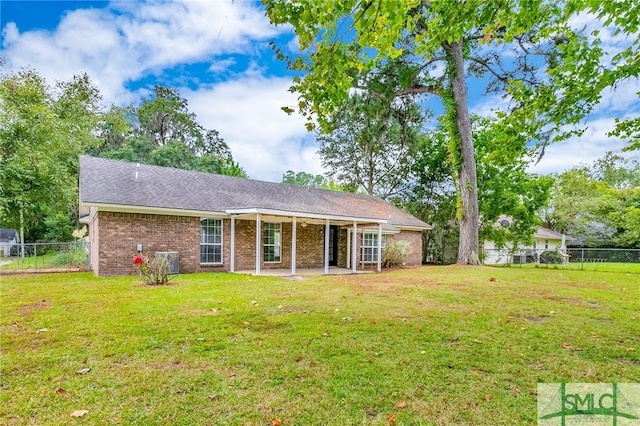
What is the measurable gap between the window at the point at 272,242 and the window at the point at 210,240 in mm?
2069

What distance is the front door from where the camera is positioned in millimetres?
18266

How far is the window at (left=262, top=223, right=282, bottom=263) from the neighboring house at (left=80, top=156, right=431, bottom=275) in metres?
0.04

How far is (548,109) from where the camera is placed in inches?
225

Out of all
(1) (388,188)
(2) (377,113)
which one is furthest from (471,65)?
(1) (388,188)

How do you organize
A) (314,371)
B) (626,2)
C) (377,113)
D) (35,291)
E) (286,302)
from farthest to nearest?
(377,113) < (35,291) < (286,302) < (626,2) < (314,371)

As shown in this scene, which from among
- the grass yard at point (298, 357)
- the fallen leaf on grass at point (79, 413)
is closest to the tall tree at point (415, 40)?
the grass yard at point (298, 357)

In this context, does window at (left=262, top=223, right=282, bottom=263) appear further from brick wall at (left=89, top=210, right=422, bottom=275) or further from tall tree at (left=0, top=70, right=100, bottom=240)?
tall tree at (left=0, top=70, right=100, bottom=240)

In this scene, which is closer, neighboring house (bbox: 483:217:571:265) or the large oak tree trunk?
the large oak tree trunk

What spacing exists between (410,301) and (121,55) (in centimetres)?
1344

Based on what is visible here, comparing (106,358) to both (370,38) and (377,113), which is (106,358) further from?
(377,113)

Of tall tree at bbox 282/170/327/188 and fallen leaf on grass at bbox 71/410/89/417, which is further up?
tall tree at bbox 282/170/327/188

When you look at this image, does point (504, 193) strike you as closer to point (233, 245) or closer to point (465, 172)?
point (465, 172)

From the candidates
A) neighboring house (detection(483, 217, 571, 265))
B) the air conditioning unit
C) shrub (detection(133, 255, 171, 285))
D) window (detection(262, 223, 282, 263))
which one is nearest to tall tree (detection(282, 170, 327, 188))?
neighboring house (detection(483, 217, 571, 265))

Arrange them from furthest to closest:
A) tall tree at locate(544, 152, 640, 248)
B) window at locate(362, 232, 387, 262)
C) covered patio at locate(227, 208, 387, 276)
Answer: tall tree at locate(544, 152, 640, 248), window at locate(362, 232, 387, 262), covered patio at locate(227, 208, 387, 276)
